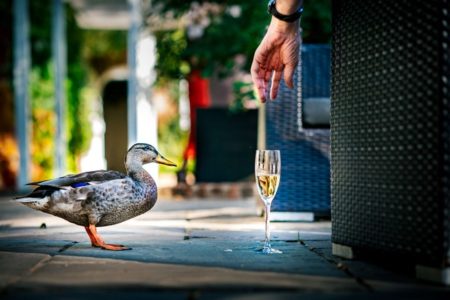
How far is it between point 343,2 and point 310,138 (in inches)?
78.7

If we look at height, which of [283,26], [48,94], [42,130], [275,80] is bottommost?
[42,130]

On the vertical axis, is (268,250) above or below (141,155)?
below

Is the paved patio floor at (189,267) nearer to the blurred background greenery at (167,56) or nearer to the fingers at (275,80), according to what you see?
the fingers at (275,80)

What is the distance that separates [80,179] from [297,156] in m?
1.99

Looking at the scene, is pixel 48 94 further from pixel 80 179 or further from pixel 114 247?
pixel 114 247

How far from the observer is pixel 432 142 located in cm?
229

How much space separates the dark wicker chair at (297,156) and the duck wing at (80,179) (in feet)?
5.74

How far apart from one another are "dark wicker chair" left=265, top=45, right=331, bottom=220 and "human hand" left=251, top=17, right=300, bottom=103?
142 centimetres

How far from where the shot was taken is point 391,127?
8.25ft

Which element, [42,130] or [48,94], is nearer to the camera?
[42,130]

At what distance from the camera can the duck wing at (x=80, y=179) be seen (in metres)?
3.14

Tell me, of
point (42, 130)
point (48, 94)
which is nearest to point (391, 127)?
point (42, 130)

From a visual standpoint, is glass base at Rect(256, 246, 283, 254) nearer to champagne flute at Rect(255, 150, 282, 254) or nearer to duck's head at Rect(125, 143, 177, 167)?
champagne flute at Rect(255, 150, 282, 254)

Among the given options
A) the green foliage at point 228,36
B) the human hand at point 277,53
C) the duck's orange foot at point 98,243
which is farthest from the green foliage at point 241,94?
the duck's orange foot at point 98,243
